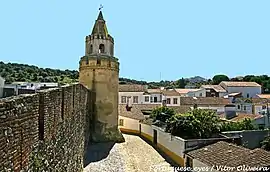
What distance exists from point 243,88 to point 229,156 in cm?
5577

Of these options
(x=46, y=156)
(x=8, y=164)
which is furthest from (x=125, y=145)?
(x=8, y=164)

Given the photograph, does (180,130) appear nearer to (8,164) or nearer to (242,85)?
(8,164)

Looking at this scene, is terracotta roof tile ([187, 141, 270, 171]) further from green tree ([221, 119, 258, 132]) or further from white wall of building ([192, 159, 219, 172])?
green tree ([221, 119, 258, 132])

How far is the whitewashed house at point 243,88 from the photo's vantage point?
66500 mm

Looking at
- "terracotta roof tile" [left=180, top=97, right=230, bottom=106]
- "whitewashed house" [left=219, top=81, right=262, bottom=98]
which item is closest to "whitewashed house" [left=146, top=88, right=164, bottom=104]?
"terracotta roof tile" [left=180, top=97, right=230, bottom=106]

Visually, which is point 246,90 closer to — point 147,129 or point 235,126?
point 235,126

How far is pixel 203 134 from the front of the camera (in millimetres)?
21250

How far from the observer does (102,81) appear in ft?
79.0

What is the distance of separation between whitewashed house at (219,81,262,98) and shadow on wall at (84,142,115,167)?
158 feet

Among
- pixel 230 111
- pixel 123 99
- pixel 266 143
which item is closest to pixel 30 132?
pixel 266 143

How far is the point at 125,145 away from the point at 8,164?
19955 millimetres

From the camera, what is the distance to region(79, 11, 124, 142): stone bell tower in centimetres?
2391

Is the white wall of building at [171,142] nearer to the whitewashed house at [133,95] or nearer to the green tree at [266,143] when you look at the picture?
the green tree at [266,143]

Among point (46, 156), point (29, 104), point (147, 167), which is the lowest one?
point (147, 167)
